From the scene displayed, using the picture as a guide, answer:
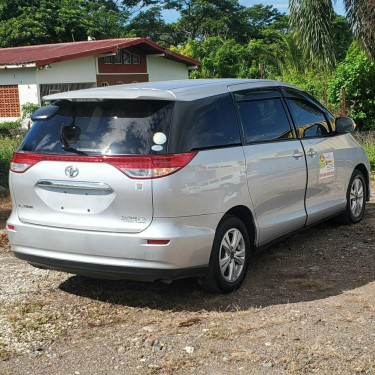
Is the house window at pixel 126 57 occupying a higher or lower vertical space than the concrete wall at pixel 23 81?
higher

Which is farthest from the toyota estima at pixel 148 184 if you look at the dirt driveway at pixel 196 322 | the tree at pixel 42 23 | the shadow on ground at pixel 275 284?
the tree at pixel 42 23

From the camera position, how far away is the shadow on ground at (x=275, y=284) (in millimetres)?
5207

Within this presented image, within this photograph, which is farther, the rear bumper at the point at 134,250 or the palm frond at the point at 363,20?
the palm frond at the point at 363,20

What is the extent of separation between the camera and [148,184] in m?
4.64

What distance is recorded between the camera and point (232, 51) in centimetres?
3625

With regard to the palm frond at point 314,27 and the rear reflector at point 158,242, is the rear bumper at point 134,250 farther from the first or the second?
the palm frond at point 314,27

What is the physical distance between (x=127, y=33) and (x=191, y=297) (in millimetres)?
45780

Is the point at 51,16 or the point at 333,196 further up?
the point at 51,16

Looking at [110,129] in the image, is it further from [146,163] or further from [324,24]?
[324,24]

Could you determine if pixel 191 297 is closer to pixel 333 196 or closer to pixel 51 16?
pixel 333 196

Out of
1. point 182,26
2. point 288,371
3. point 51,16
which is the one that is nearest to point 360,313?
point 288,371

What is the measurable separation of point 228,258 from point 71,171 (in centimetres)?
147

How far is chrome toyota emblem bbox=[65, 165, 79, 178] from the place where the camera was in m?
4.83

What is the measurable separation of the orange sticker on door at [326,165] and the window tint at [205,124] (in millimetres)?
1513
